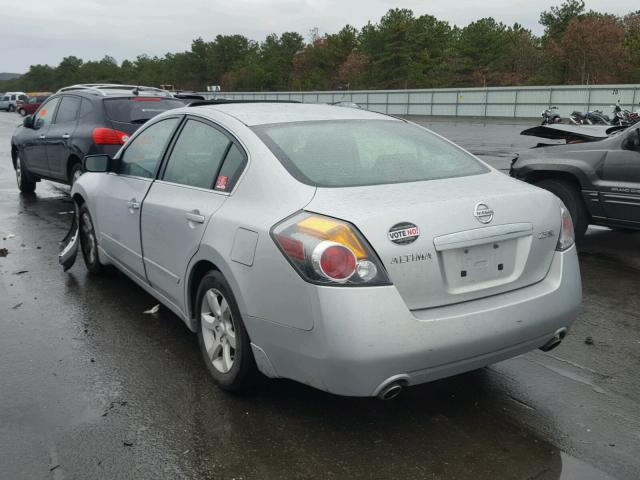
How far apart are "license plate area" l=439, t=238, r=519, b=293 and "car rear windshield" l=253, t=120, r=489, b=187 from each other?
598mm

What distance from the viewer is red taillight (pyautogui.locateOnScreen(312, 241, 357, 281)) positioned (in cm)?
282

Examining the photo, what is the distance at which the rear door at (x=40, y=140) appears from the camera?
404 inches

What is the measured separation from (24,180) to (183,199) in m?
8.61

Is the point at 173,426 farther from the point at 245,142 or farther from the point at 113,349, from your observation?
the point at 245,142

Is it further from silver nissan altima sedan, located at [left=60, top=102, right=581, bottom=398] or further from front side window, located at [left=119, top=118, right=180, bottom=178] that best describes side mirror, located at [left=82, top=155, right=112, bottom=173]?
silver nissan altima sedan, located at [left=60, top=102, right=581, bottom=398]

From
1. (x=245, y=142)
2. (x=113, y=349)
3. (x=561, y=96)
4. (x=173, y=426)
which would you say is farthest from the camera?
(x=561, y=96)

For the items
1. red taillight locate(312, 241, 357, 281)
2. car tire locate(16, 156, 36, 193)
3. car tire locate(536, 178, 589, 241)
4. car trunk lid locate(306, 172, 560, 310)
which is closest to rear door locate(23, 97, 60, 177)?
car tire locate(16, 156, 36, 193)

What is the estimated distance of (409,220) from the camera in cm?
296

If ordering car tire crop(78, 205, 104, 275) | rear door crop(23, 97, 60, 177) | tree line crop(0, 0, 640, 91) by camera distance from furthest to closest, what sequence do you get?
tree line crop(0, 0, 640, 91) → rear door crop(23, 97, 60, 177) → car tire crop(78, 205, 104, 275)

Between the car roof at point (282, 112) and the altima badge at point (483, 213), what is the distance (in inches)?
51.1

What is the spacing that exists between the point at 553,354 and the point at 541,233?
1.26 metres

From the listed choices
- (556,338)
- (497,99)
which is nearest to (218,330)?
(556,338)

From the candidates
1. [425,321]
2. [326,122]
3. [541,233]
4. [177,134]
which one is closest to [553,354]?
[541,233]

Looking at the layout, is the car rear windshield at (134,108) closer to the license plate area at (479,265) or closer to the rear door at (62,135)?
the rear door at (62,135)
